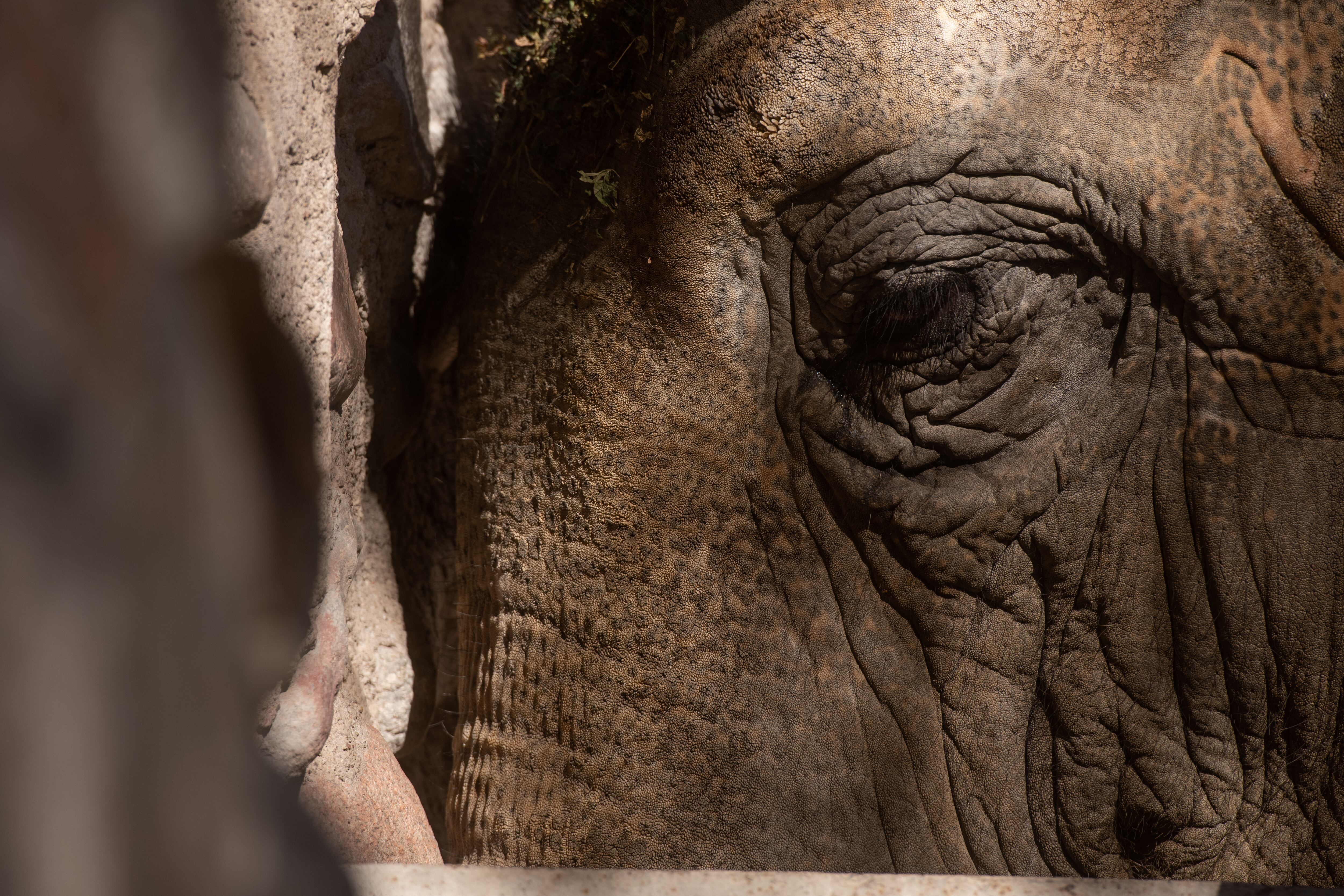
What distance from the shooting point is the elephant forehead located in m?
1.86

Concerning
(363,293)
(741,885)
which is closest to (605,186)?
(363,293)

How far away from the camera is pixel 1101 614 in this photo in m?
2.02

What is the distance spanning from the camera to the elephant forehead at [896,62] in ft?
6.11

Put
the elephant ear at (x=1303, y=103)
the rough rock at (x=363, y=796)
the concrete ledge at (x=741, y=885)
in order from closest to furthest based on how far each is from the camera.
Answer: the concrete ledge at (x=741, y=885) < the rough rock at (x=363, y=796) < the elephant ear at (x=1303, y=103)

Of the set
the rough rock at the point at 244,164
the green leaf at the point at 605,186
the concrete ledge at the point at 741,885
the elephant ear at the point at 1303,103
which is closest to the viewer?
the rough rock at the point at 244,164

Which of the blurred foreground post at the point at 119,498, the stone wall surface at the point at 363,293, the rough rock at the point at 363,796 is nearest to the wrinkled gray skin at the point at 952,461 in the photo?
the rough rock at the point at 363,796

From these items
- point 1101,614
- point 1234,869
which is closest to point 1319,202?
point 1101,614

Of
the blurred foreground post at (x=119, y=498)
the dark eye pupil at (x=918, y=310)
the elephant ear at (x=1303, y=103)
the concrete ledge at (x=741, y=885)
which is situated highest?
the elephant ear at (x=1303, y=103)

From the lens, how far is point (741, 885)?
119 cm

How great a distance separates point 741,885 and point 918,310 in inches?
42.9

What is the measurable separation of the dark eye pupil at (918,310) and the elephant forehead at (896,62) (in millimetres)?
230

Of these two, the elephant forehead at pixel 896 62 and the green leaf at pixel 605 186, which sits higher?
the elephant forehead at pixel 896 62

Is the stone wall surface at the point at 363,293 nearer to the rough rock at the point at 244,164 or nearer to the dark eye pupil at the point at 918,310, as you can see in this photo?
the rough rock at the point at 244,164

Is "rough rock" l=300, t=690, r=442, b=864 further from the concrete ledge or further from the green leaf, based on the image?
the green leaf
